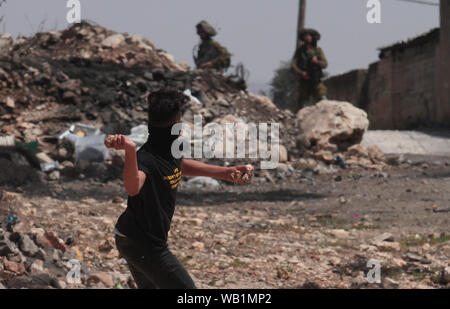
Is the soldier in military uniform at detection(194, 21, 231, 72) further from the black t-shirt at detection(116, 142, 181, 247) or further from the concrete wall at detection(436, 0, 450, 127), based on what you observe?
the black t-shirt at detection(116, 142, 181, 247)

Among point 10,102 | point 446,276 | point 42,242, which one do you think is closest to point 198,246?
point 42,242

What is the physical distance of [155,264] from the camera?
2104 millimetres

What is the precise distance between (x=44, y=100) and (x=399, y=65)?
32.1 feet

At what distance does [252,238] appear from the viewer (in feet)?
16.2

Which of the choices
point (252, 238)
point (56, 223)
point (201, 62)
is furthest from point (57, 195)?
point (201, 62)

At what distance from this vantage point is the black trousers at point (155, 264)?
6.89 ft

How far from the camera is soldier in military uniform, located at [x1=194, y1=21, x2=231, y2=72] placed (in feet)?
38.9

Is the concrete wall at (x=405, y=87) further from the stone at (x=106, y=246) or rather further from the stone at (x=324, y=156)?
the stone at (x=106, y=246)

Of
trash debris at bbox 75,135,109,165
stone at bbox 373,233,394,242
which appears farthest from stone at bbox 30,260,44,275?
trash debris at bbox 75,135,109,165

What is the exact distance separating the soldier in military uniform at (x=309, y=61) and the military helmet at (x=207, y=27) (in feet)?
5.77

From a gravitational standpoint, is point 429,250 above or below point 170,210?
below

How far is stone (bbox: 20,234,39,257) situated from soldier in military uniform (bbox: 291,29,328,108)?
28.6 feet

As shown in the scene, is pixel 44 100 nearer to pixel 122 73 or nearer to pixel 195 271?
pixel 122 73
